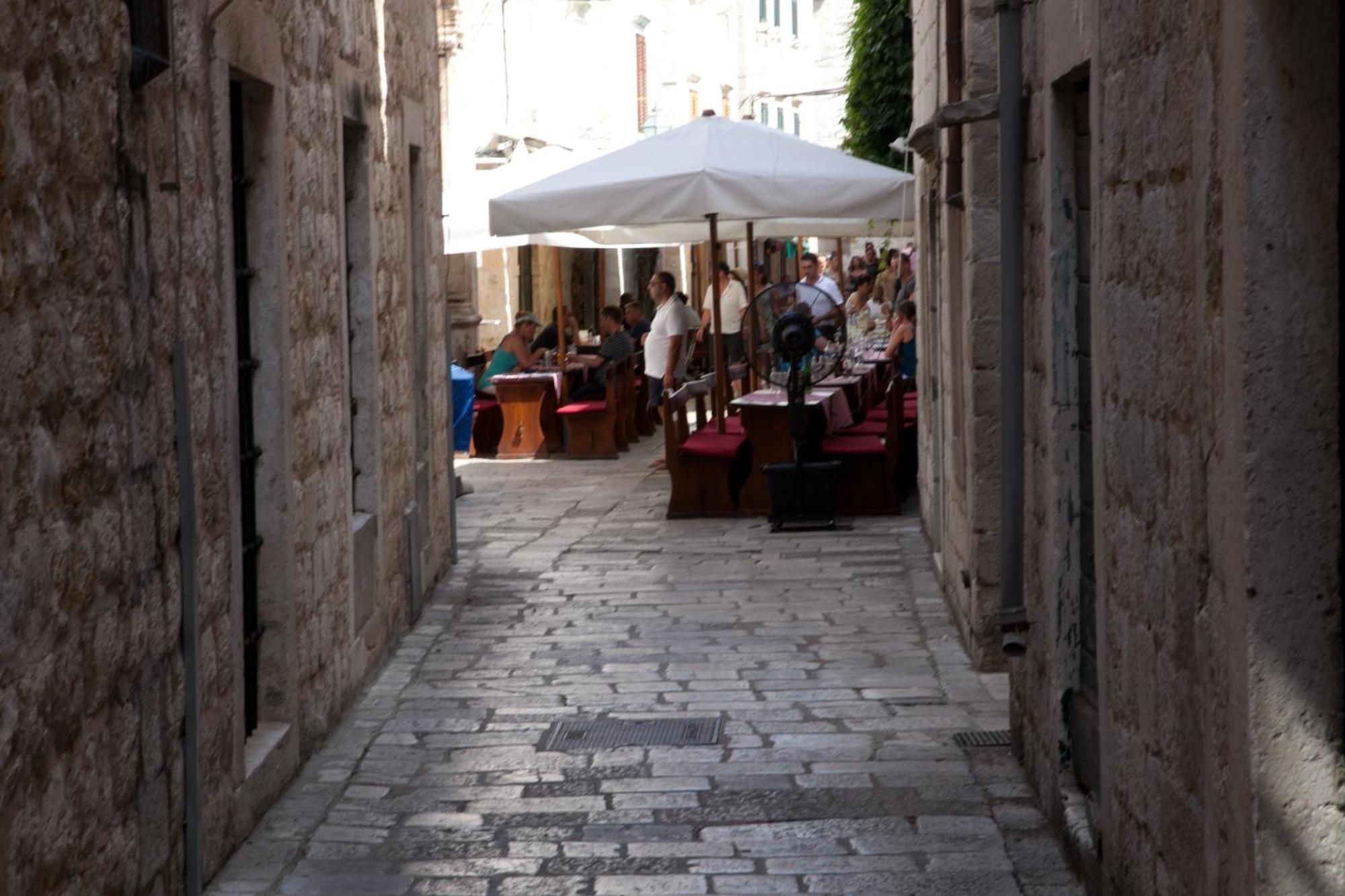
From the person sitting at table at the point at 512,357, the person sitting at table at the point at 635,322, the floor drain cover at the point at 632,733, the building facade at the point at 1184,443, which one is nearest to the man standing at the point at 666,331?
the person sitting at table at the point at 512,357

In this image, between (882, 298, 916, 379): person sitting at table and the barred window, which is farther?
(882, 298, 916, 379): person sitting at table

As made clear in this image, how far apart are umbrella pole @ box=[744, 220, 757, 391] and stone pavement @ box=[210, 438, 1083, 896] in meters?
2.22

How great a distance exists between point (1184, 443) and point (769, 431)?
31.5 feet

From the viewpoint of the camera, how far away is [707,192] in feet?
42.9

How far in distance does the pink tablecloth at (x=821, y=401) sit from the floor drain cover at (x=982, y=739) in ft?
18.6

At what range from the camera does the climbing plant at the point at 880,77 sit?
2028 centimetres

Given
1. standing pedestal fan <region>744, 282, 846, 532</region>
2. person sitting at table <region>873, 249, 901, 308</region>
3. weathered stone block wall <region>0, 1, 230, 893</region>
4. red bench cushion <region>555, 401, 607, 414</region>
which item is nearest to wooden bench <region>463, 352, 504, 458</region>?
red bench cushion <region>555, 401, 607, 414</region>

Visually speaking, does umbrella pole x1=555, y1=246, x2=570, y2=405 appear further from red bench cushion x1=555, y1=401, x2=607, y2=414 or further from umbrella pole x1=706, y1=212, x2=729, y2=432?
umbrella pole x1=706, y1=212, x2=729, y2=432

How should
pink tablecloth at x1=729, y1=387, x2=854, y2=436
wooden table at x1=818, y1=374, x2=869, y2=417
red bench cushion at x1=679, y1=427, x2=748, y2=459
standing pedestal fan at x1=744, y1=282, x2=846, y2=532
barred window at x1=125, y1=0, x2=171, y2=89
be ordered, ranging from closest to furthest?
barred window at x1=125, y1=0, x2=171, y2=89, standing pedestal fan at x1=744, y1=282, x2=846, y2=532, pink tablecloth at x1=729, y1=387, x2=854, y2=436, red bench cushion at x1=679, y1=427, x2=748, y2=459, wooden table at x1=818, y1=374, x2=869, y2=417

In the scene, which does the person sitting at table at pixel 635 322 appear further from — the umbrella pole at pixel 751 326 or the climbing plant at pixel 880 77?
the climbing plant at pixel 880 77

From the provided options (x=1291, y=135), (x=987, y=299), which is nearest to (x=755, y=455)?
(x=987, y=299)

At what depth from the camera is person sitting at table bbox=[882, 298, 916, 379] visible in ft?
56.5

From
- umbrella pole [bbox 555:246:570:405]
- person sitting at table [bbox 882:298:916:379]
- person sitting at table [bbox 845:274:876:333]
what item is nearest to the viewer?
person sitting at table [bbox 882:298:916:379]

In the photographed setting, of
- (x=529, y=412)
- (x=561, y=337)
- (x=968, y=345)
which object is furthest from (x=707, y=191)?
(x=561, y=337)
